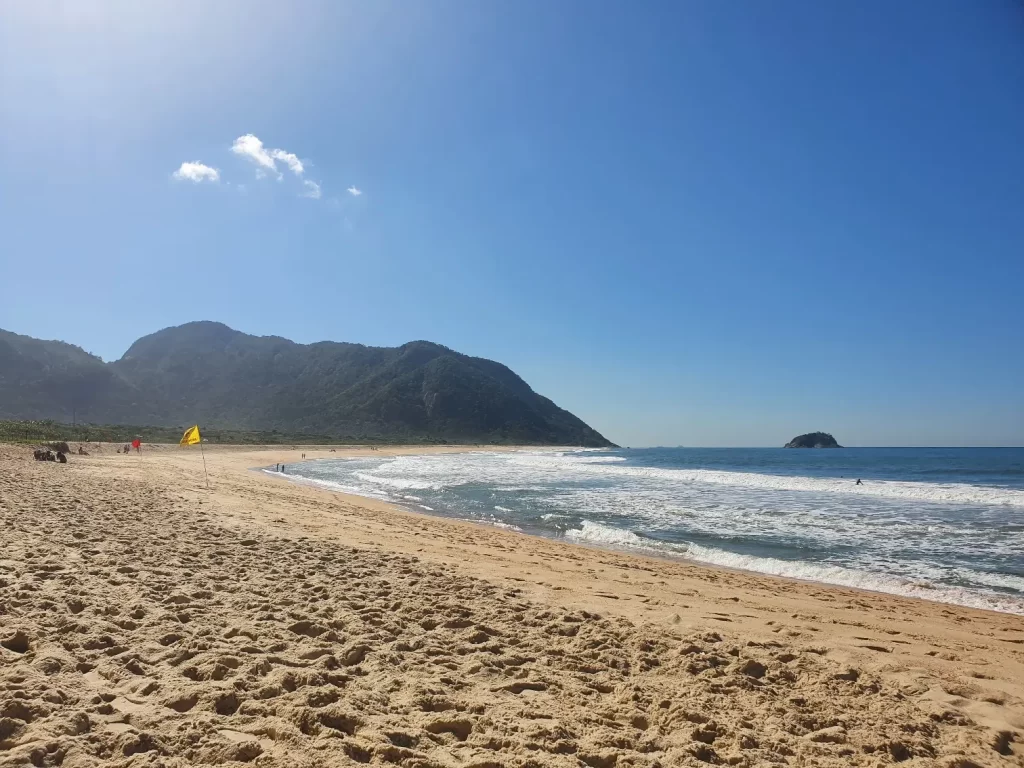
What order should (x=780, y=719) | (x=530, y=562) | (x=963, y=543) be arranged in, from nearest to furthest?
(x=780, y=719) → (x=530, y=562) → (x=963, y=543)

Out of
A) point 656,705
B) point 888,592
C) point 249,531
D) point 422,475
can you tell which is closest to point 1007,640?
point 888,592

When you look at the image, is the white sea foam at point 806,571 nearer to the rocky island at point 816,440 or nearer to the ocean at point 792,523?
the ocean at point 792,523

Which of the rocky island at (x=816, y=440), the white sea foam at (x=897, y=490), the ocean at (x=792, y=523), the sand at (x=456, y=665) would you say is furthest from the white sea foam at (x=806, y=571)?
the rocky island at (x=816, y=440)

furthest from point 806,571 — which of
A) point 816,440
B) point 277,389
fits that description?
point 816,440

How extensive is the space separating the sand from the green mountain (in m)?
108

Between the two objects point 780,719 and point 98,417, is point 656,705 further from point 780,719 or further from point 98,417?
point 98,417

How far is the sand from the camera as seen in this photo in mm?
3131

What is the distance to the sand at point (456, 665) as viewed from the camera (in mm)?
3131

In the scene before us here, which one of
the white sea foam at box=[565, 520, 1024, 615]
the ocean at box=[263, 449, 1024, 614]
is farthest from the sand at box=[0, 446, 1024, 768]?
the ocean at box=[263, 449, 1024, 614]

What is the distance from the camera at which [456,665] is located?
4.31 meters

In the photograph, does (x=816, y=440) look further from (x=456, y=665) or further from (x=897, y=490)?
(x=456, y=665)

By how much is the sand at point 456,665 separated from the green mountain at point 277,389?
10847cm

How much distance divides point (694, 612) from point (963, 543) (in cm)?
994

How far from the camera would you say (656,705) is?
3.83 meters
